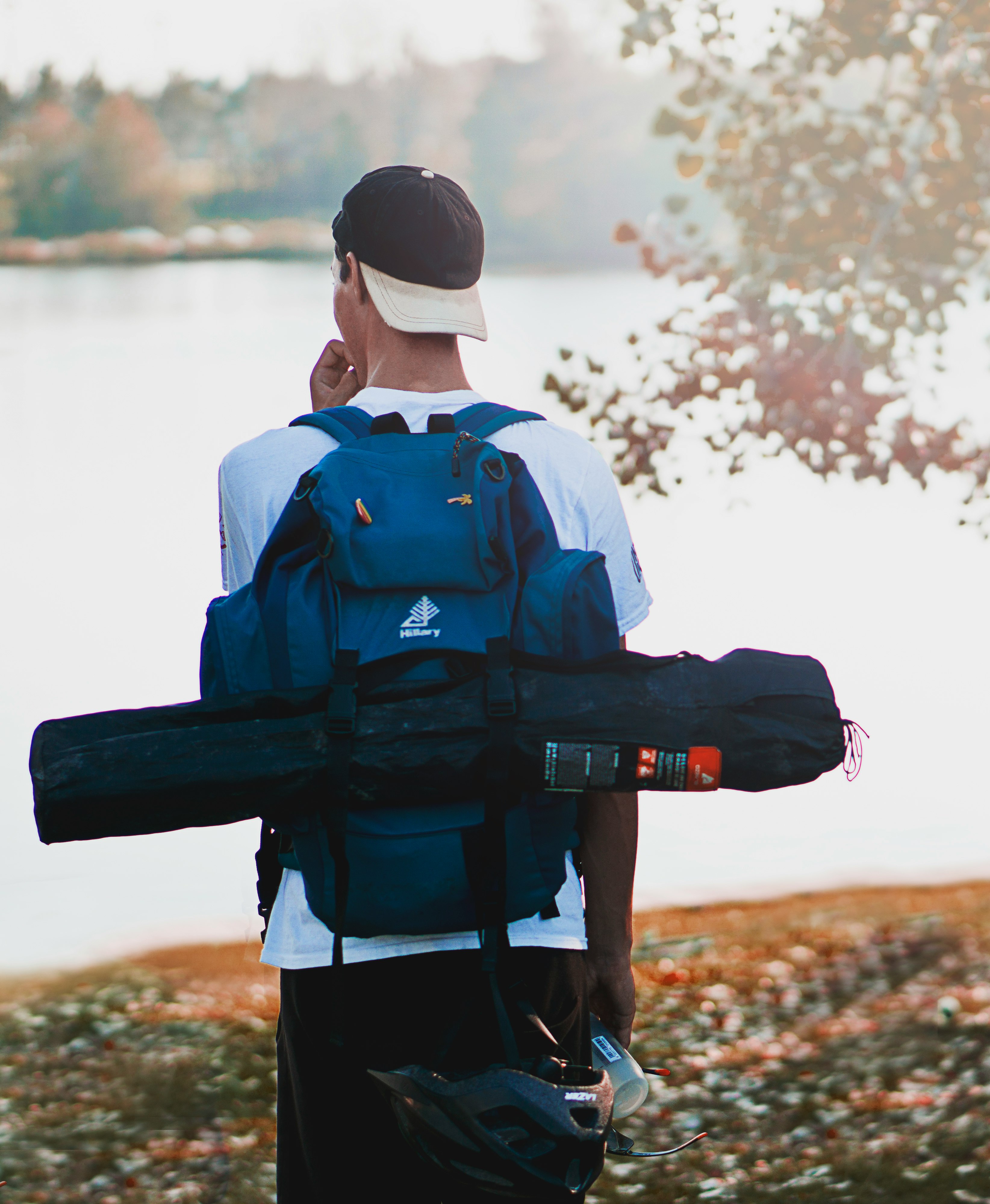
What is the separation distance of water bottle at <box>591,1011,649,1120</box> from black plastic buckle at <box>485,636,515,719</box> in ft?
2.04

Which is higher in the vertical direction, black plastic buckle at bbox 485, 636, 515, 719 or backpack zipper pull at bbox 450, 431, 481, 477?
backpack zipper pull at bbox 450, 431, 481, 477

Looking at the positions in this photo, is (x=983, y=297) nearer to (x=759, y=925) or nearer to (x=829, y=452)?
(x=829, y=452)

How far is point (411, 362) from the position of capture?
5.81 feet

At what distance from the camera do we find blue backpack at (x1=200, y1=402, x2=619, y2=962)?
1.55 metres

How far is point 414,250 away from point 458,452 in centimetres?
34

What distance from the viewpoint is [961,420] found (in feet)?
15.4

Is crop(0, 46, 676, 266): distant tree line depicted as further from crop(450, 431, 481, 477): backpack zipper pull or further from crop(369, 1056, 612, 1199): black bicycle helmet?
crop(369, 1056, 612, 1199): black bicycle helmet

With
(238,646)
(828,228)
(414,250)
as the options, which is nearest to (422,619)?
(238,646)

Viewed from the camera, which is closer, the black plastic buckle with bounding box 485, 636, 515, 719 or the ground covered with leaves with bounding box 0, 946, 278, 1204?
the black plastic buckle with bounding box 485, 636, 515, 719

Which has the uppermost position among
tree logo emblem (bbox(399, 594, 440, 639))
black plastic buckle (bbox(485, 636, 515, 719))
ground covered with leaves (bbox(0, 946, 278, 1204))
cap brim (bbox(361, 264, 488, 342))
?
cap brim (bbox(361, 264, 488, 342))

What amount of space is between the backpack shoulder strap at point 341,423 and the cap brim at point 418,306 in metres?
0.14

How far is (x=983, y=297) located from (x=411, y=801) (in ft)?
13.9

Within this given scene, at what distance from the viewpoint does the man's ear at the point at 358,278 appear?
1.79 meters

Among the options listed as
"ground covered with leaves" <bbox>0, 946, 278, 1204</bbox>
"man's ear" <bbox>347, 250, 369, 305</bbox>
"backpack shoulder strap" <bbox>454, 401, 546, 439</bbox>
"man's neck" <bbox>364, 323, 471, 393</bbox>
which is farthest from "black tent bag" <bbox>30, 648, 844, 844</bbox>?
"ground covered with leaves" <bbox>0, 946, 278, 1204</bbox>
